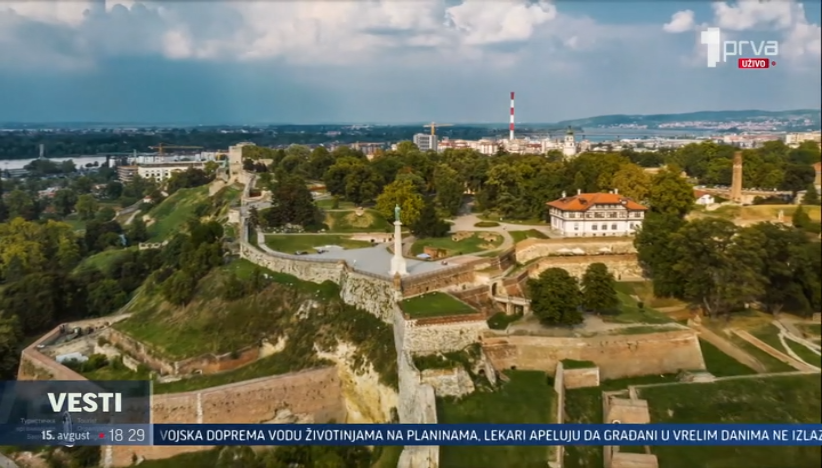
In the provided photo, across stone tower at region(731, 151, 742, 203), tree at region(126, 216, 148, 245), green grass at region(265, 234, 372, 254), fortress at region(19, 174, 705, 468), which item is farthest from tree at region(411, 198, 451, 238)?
stone tower at region(731, 151, 742, 203)

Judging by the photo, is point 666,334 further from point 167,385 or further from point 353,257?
point 167,385

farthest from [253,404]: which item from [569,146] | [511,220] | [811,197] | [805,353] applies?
[569,146]

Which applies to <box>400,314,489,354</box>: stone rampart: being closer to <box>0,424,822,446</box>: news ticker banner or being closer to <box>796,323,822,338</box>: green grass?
<box>0,424,822,446</box>: news ticker banner

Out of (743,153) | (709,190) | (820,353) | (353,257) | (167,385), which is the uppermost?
(743,153)

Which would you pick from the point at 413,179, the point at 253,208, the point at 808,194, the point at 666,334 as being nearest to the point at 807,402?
the point at 666,334

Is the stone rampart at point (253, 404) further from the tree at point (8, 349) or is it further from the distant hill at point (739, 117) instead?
the distant hill at point (739, 117)

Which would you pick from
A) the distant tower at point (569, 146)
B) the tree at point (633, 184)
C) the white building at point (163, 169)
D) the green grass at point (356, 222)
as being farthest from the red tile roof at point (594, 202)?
the white building at point (163, 169)
